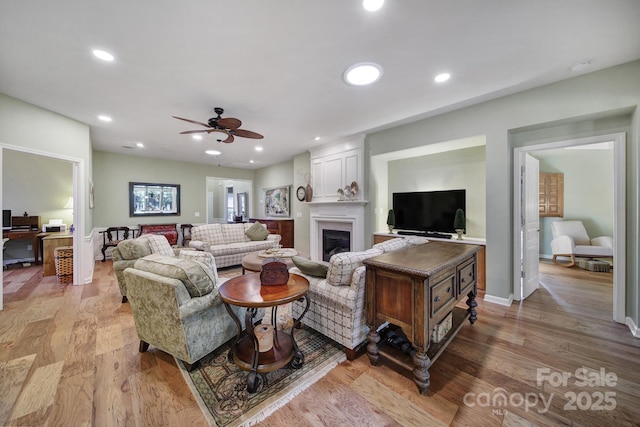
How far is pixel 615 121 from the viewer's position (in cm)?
256

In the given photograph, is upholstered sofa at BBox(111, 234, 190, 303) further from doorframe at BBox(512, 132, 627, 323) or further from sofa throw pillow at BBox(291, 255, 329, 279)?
doorframe at BBox(512, 132, 627, 323)

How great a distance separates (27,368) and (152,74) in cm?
283

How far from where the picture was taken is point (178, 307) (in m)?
1.67

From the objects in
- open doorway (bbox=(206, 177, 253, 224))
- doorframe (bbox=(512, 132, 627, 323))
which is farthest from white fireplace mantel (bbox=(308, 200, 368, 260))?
open doorway (bbox=(206, 177, 253, 224))

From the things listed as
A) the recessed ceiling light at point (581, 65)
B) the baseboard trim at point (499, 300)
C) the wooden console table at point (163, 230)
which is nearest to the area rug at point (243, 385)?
the baseboard trim at point (499, 300)

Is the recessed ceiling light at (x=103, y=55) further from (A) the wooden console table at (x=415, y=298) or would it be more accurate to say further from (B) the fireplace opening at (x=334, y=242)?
(B) the fireplace opening at (x=334, y=242)

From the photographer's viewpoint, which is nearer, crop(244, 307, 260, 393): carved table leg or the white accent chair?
crop(244, 307, 260, 393): carved table leg

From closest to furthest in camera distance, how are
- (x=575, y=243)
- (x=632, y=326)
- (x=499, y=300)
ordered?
(x=632, y=326) < (x=499, y=300) < (x=575, y=243)

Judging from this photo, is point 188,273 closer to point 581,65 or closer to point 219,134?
point 219,134

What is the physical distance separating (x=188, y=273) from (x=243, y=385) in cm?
91

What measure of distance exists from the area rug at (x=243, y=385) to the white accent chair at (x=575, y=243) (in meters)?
5.47

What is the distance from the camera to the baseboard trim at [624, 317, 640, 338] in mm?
2314

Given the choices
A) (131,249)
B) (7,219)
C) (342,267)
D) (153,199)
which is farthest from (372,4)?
(7,219)

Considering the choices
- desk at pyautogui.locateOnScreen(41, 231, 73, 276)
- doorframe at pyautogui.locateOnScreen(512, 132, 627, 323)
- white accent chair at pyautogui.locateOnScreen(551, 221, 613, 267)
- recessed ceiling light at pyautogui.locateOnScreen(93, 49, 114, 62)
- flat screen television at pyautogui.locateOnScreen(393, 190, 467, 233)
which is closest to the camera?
recessed ceiling light at pyautogui.locateOnScreen(93, 49, 114, 62)
